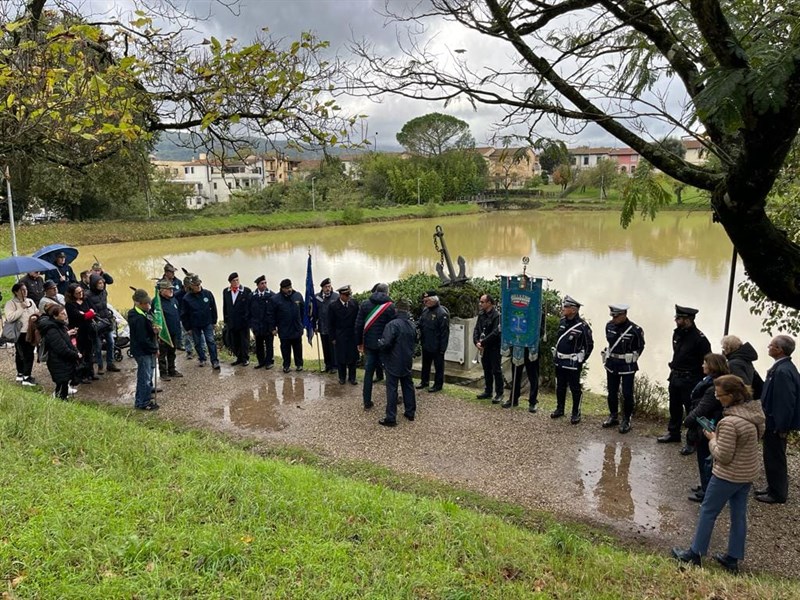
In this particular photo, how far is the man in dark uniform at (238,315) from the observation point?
1019 cm

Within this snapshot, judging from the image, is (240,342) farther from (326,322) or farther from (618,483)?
(618,483)

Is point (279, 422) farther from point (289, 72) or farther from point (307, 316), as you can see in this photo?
point (289, 72)

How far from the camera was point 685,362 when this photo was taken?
6.75 m

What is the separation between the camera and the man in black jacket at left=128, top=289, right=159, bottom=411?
7.81 meters

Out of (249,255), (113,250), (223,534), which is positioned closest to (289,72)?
(223,534)

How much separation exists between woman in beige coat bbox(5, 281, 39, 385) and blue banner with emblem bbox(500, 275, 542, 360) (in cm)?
719

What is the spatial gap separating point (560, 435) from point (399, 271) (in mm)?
18263

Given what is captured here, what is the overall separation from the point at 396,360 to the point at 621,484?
10.1 ft

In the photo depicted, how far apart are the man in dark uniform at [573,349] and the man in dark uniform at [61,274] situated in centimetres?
997

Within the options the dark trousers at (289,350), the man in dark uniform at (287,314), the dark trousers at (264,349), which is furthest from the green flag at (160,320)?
the dark trousers at (289,350)

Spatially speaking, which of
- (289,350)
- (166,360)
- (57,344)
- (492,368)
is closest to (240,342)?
(289,350)

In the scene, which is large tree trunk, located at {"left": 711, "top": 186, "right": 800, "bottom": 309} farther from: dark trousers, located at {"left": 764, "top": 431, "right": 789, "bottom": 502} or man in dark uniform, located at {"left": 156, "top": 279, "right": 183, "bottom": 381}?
man in dark uniform, located at {"left": 156, "top": 279, "right": 183, "bottom": 381}

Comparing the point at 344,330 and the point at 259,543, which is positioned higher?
the point at 344,330

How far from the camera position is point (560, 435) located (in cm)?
722
